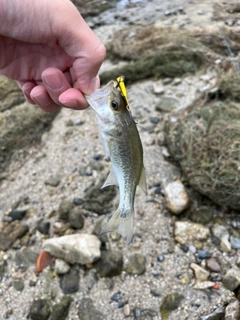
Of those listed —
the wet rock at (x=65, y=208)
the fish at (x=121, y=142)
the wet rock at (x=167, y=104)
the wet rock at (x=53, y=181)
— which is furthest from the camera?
the wet rock at (x=167, y=104)

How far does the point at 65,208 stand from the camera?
4.04 m

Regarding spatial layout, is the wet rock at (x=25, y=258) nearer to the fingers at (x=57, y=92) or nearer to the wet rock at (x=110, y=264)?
the wet rock at (x=110, y=264)

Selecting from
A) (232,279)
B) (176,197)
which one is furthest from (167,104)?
(232,279)

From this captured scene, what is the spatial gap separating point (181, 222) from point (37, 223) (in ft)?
5.38

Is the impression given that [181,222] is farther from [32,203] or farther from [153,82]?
[153,82]

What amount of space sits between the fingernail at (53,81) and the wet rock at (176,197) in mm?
2041

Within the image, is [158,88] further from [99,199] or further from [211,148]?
[99,199]

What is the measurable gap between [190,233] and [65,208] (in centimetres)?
145

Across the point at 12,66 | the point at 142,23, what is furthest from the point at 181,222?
the point at 142,23

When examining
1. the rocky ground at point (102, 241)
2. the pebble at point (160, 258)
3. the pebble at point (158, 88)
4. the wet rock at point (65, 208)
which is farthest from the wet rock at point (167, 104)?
the pebble at point (160, 258)

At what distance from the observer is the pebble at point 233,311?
291cm

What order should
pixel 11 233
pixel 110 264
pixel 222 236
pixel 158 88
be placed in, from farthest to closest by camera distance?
1. pixel 158 88
2. pixel 11 233
3. pixel 222 236
4. pixel 110 264

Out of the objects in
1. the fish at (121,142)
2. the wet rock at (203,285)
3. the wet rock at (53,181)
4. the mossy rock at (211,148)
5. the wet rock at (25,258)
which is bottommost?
the wet rock at (203,285)

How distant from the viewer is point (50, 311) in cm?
324
